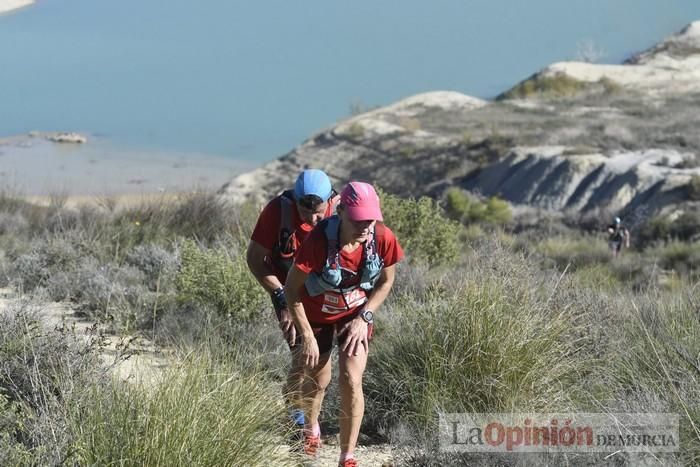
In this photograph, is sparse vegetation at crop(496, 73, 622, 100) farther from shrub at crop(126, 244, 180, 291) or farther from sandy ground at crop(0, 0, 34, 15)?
sandy ground at crop(0, 0, 34, 15)

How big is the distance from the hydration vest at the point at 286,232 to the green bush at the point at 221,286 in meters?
2.05

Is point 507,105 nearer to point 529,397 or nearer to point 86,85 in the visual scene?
point 86,85

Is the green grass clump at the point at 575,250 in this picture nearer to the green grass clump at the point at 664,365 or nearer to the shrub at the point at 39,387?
the green grass clump at the point at 664,365

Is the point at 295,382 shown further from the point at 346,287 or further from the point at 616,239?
the point at 616,239

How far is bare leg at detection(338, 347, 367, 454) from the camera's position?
4953mm

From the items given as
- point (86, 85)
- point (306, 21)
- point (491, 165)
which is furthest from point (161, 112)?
point (306, 21)

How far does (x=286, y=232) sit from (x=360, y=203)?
2.72 ft

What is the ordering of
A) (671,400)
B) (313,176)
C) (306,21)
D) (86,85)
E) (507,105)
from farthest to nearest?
1. (306,21)
2. (86,85)
3. (507,105)
4. (313,176)
5. (671,400)

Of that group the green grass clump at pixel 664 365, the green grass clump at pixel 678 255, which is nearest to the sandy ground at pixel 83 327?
the green grass clump at pixel 664 365

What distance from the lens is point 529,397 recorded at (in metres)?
5.32

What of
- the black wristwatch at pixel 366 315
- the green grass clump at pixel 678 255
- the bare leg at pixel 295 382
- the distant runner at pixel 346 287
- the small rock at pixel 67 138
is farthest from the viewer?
the small rock at pixel 67 138

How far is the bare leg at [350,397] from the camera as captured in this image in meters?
4.95

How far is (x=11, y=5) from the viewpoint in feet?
290

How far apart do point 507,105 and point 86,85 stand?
1044 inches
